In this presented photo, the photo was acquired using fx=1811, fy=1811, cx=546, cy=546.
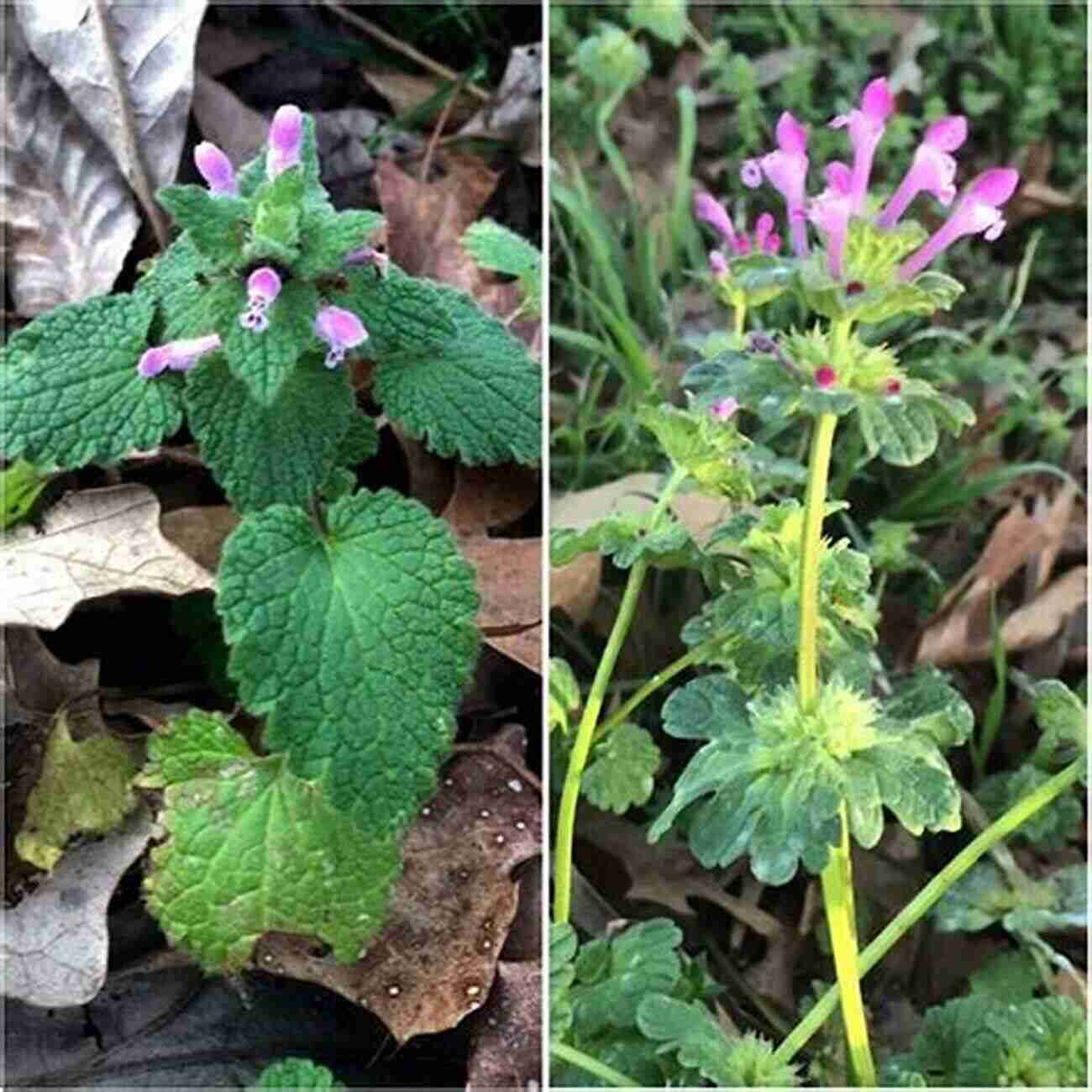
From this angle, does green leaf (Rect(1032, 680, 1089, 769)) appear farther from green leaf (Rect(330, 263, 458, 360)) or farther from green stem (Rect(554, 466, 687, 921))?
green leaf (Rect(330, 263, 458, 360))

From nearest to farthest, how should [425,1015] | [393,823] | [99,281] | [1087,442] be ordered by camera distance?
1. [393,823]
2. [425,1015]
3. [99,281]
4. [1087,442]

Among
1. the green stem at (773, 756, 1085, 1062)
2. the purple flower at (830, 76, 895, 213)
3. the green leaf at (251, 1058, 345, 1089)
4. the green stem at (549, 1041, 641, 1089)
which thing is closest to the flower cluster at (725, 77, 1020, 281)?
the purple flower at (830, 76, 895, 213)

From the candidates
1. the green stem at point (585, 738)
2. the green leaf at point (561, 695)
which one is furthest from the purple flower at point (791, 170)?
the green leaf at point (561, 695)

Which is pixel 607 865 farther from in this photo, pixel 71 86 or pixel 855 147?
pixel 71 86

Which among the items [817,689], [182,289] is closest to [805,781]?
[817,689]

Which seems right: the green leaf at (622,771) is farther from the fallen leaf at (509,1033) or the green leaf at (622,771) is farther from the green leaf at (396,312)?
the green leaf at (396,312)

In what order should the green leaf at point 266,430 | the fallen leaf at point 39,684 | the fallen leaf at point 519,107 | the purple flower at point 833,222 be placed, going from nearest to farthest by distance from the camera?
the purple flower at point 833,222, the green leaf at point 266,430, the fallen leaf at point 39,684, the fallen leaf at point 519,107

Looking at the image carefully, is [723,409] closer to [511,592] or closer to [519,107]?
[511,592]

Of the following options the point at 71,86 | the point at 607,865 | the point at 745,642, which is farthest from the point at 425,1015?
the point at 71,86
